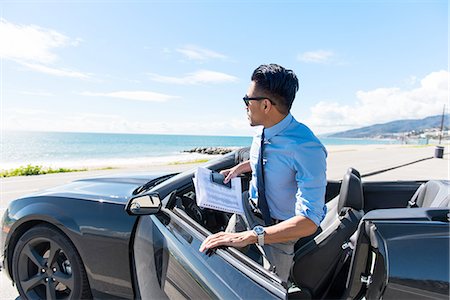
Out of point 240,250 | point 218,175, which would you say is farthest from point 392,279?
point 218,175

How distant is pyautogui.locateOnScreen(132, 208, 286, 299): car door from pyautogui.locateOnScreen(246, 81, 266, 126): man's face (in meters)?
0.72

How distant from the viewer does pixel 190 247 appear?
5.70ft

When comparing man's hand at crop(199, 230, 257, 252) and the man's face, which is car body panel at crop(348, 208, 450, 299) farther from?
the man's face

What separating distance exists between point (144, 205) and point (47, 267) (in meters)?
1.01

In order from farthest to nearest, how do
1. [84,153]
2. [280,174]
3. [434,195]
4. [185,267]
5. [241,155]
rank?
[84,153]
[241,155]
[434,195]
[280,174]
[185,267]

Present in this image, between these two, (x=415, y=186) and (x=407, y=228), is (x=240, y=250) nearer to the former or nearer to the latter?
(x=407, y=228)

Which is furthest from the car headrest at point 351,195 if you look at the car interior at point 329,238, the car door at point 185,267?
the car door at point 185,267

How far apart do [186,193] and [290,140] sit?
0.98m

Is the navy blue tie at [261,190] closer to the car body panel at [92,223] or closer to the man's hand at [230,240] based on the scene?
the man's hand at [230,240]

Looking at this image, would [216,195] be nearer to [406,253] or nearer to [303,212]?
[303,212]

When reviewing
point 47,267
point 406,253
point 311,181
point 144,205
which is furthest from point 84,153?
point 406,253

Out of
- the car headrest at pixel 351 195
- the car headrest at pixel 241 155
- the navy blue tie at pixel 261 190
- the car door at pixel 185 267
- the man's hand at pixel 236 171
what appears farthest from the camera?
the car headrest at pixel 241 155

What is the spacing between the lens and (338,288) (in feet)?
6.06

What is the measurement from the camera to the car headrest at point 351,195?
2.20 metres
